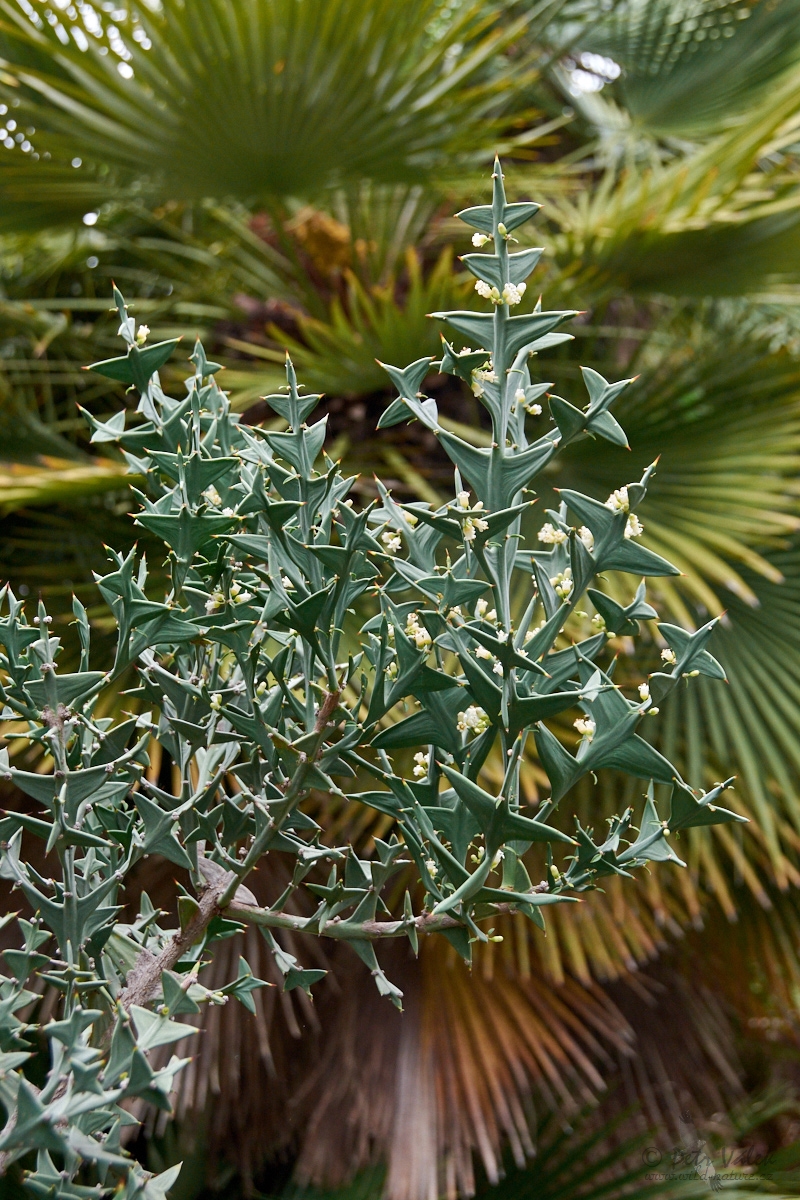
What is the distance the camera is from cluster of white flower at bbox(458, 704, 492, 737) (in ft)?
1.25

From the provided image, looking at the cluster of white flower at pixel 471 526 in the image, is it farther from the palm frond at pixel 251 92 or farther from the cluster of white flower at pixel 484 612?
the palm frond at pixel 251 92

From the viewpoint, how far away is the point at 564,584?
37 cm

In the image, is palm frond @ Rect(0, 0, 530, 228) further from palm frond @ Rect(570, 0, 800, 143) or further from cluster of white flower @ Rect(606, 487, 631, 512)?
cluster of white flower @ Rect(606, 487, 631, 512)

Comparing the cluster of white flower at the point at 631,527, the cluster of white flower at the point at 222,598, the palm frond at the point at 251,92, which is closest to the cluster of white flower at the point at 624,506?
the cluster of white flower at the point at 631,527

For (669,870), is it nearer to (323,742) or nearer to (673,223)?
(673,223)

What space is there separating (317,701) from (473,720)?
9 cm

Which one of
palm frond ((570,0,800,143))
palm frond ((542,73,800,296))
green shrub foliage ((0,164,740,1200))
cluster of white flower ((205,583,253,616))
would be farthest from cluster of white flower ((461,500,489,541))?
palm frond ((570,0,800,143))

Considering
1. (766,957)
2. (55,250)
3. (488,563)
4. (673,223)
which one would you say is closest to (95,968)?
(488,563)

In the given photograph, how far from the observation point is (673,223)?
124 cm

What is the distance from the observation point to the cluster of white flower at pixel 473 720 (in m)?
0.38

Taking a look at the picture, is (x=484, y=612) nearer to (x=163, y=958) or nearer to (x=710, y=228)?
(x=163, y=958)

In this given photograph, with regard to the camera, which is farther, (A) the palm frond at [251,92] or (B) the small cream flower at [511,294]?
(A) the palm frond at [251,92]

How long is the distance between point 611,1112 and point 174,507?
165 centimetres

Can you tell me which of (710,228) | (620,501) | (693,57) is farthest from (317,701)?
(693,57)
